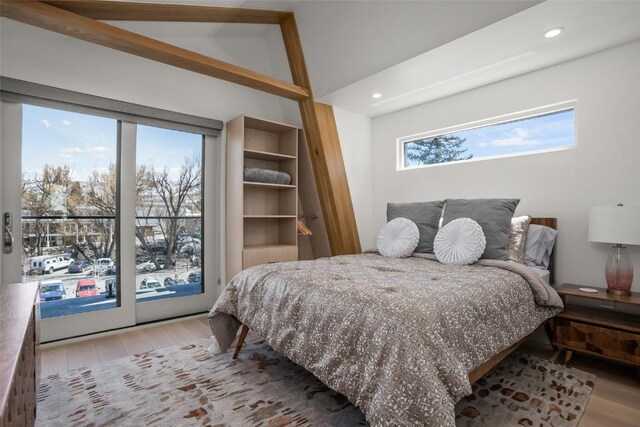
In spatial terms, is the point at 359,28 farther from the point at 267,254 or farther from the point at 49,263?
the point at 49,263

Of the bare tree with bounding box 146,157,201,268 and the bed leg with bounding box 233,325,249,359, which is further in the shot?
the bare tree with bounding box 146,157,201,268

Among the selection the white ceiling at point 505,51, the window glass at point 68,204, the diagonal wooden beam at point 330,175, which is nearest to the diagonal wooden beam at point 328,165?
the diagonal wooden beam at point 330,175

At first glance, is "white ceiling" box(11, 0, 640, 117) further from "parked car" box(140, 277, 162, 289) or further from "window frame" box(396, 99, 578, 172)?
"parked car" box(140, 277, 162, 289)

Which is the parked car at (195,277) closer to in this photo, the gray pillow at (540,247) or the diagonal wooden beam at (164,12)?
the diagonal wooden beam at (164,12)

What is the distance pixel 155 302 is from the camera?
10.2ft

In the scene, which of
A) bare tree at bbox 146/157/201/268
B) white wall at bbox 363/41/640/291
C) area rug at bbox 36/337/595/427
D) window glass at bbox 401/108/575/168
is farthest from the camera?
bare tree at bbox 146/157/201/268

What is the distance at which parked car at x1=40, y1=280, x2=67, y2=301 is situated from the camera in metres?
2.57

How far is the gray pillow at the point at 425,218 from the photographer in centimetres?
272

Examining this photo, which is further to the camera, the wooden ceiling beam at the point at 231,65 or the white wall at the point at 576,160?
the white wall at the point at 576,160

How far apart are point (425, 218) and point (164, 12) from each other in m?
2.72

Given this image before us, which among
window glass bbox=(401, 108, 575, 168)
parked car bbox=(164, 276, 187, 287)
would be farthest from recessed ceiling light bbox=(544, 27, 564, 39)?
parked car bbox=(164, 276, 187, 287)

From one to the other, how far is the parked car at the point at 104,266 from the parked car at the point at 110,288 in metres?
0.08

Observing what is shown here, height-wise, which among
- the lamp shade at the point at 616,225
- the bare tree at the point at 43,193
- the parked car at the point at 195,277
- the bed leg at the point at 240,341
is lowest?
the bed leg at the point at 240,341

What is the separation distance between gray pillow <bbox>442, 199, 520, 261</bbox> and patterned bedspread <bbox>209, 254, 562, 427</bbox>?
0.23 m
